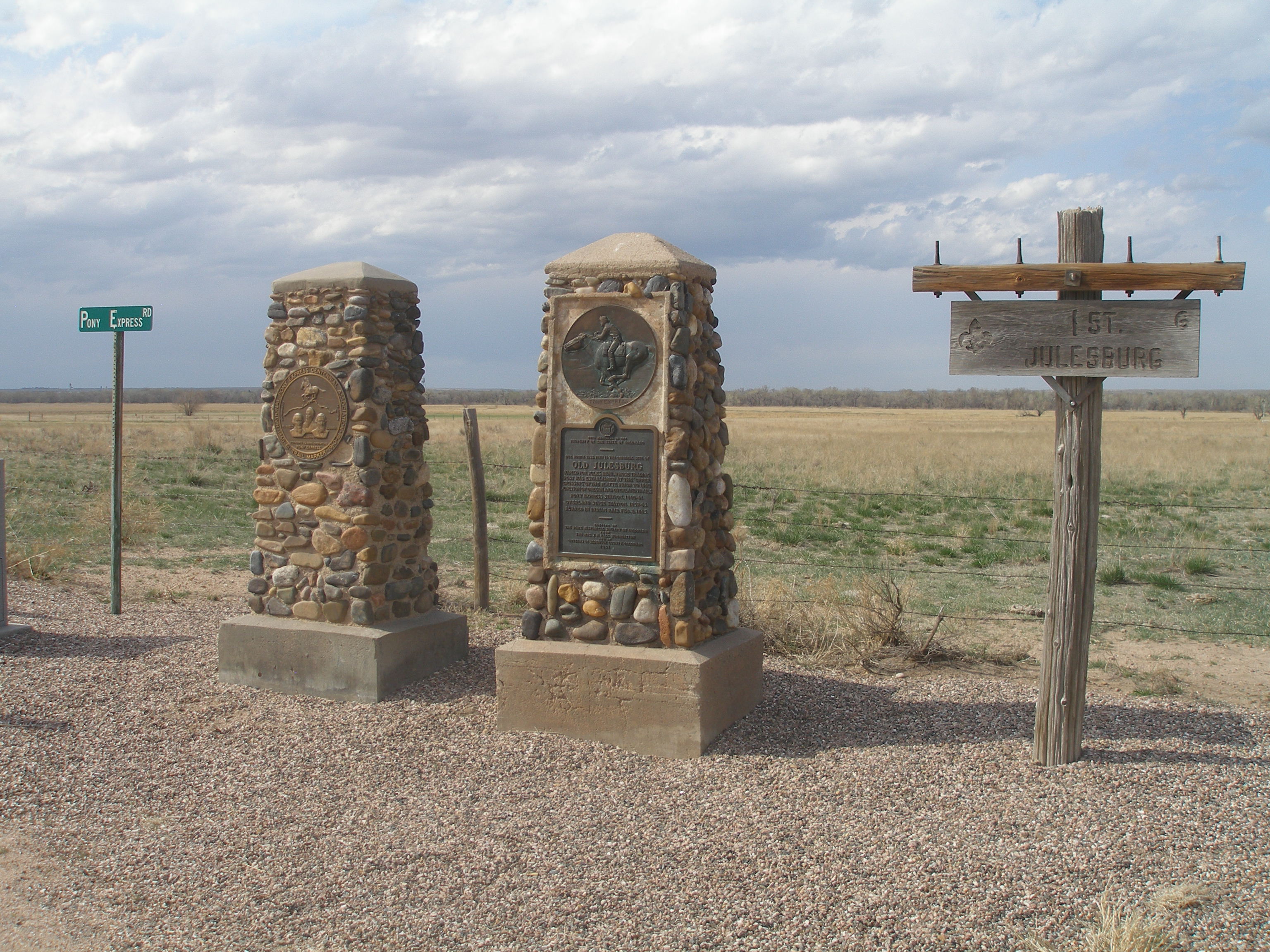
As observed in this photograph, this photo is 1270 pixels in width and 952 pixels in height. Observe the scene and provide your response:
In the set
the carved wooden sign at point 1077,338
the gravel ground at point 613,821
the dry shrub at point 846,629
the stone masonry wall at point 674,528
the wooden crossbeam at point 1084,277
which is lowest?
the gravel ground at point 613,821

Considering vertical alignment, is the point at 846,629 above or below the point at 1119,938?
above

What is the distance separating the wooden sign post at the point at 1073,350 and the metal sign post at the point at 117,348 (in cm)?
652

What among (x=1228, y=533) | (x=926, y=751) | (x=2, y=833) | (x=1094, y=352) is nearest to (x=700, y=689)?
(x=926, y=751)

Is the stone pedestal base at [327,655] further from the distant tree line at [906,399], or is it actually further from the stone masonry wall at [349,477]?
the distant tree line at [906,399]

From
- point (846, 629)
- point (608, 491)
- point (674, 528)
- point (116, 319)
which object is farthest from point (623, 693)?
point (116, 319)

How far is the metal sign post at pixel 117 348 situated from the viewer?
8289 millimetres

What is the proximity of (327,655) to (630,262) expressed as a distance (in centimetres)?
306

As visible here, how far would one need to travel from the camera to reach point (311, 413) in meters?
6.29

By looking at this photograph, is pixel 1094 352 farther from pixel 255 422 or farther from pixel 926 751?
pixel 255 422

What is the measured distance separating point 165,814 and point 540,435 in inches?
103

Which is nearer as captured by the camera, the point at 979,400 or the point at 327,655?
the point at 327,655

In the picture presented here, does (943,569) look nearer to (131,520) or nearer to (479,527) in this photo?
(479,527)

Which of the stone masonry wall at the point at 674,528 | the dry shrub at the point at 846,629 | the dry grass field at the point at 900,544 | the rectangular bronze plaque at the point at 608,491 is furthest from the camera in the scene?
the dry grass field at the point at 900,544

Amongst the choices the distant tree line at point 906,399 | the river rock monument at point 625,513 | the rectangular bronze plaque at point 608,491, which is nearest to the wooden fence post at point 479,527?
the river rock monument at point 625,513
